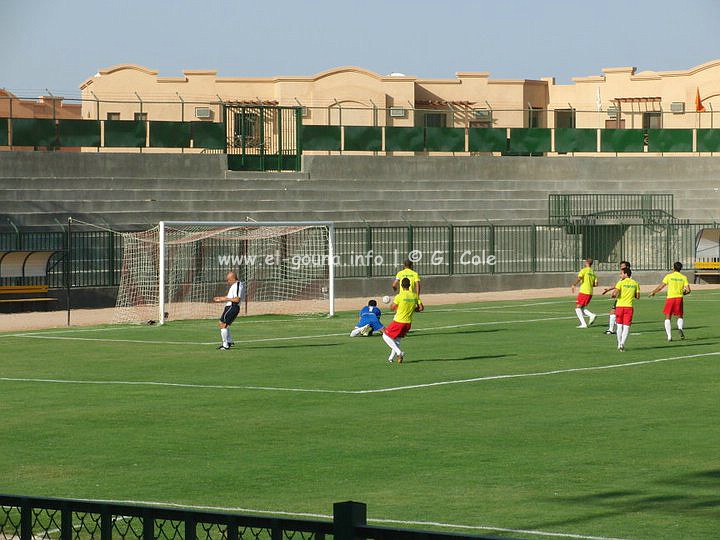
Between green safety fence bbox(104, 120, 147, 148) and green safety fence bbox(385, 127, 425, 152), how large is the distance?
36.5ft

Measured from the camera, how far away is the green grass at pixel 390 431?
40.4ft

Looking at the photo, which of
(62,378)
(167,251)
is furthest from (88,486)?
(167,251)

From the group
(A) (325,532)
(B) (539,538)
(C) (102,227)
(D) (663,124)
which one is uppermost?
(D) (663,124)

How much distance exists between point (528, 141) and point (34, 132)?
74.5 ft

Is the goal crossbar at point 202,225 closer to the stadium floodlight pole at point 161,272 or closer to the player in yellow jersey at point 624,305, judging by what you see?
the stadium floodlight pole at point 161,272

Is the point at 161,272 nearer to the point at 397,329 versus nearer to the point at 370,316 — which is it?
the point at 370,316

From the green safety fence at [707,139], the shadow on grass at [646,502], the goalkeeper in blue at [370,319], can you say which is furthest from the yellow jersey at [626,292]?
the green safety fence at [707,139]

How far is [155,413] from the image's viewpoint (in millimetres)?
18484

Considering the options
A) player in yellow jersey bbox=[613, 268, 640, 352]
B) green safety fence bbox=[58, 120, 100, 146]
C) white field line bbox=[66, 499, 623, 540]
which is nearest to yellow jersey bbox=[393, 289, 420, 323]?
player in yellow jersey bbox=[613, 268, 640, 352]

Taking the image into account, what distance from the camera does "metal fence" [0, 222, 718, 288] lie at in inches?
1647

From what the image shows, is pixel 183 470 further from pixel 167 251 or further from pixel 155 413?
pixel 167 251

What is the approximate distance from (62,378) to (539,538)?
46.4 feet

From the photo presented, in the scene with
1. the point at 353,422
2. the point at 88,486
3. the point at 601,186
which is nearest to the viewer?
the point at 88,486

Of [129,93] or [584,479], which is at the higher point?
[129,93]
